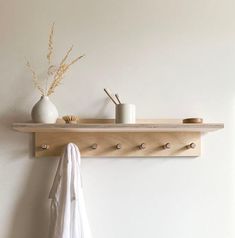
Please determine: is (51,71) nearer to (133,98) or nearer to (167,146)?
(133,98)

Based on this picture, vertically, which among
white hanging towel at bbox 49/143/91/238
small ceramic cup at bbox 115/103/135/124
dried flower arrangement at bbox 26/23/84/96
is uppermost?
dried flower arrangement at bbox 26/23/84/96

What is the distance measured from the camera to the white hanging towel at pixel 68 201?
1.46 metres

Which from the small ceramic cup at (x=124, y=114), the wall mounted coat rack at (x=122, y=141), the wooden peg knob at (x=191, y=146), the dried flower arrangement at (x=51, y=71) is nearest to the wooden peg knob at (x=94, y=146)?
the wall mounted coat rack at (x=122, y=141)

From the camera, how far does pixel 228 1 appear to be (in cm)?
173

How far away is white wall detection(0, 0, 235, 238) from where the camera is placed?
1.61m

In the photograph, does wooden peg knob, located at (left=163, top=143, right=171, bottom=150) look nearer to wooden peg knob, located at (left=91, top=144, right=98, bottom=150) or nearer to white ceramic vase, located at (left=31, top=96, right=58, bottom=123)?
wooden peg knob, located at (left=91, top=144, right=98, bottom=150)

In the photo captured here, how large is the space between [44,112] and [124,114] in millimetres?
316

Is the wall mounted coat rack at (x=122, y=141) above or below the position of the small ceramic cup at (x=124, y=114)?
below

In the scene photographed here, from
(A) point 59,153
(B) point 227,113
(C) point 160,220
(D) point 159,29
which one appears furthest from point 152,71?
(C) point 160,220

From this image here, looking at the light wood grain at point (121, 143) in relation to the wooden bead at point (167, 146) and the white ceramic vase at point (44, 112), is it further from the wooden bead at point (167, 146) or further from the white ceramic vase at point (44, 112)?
the white ceramic vase at point (44, 112)

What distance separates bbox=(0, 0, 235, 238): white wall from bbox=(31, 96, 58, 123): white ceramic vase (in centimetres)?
13

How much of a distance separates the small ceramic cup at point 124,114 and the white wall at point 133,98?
0.46 ft

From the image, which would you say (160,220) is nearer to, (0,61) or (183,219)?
(183,219)

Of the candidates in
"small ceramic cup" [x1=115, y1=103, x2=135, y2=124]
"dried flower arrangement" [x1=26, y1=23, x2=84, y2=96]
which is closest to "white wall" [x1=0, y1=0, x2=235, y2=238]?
"dried flower arrangement" [x1=26, y1=23, x2=84, y2=96]
